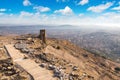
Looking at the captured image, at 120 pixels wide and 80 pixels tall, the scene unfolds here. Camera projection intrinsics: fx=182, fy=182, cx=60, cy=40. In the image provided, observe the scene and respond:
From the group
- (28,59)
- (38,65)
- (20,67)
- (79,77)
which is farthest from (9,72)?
(79,77)

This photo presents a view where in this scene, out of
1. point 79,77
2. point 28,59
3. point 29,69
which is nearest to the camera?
point 79,77

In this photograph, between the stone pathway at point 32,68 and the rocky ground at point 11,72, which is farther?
the stone pathway at point 32,68

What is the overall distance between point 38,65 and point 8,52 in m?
9.14

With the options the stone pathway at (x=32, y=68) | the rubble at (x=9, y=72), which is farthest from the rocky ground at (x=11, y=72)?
the stone pathway at (x=32, y=68)

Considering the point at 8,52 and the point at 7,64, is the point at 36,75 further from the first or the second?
the point at 8,52

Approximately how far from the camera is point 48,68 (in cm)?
2570

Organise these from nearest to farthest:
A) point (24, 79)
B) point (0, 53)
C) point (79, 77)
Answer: point (24, 79), point (79, 77), point (0, 53)

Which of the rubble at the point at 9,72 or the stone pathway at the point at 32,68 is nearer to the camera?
the rubble at the point at 9,72

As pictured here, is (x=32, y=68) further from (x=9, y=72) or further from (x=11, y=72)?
(x=9, y=72)

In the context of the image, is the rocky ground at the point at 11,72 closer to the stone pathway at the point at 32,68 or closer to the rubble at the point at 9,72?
the rubble at the point at 9,72

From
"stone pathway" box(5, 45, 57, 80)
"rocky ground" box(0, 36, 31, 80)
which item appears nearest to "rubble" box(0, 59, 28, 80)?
"rocky ground" box(0, 36, 31, 80)

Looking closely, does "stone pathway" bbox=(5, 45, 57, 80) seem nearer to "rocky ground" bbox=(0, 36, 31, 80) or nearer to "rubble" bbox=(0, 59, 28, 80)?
"rocky ground" bbox=(0, 36, 31, 80)

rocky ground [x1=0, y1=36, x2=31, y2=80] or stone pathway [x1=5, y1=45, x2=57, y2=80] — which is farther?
stone pathway [x1=5, y1=45, x2=57, y2=80]

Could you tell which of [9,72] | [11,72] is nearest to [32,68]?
[11,72]
